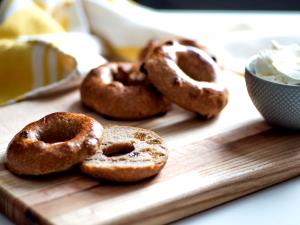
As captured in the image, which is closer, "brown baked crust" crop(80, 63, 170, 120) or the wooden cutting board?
the wooden cutting board

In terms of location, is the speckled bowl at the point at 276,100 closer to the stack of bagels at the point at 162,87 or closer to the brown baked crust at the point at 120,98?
the stack of bagels at the point at 162,87

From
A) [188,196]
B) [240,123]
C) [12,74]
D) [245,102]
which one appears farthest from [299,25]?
[188,196]

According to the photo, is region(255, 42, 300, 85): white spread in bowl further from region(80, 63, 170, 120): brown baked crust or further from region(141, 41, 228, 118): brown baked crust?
region(80, 63, 170, 120): brown baked crust

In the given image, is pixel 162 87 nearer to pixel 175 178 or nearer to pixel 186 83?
pixel 186 83

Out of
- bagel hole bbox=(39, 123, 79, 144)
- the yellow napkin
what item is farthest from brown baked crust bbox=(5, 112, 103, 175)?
the yellow napkin

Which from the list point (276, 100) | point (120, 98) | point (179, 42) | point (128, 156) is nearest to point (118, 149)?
point (128, 156)

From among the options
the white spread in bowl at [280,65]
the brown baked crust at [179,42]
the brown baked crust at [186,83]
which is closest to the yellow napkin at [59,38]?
the brown baked crust at [179,42]

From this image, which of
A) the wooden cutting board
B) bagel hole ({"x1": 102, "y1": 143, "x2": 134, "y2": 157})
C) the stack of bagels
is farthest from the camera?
the stack of bagels

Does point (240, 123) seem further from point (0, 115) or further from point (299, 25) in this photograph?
point (299, 25)
